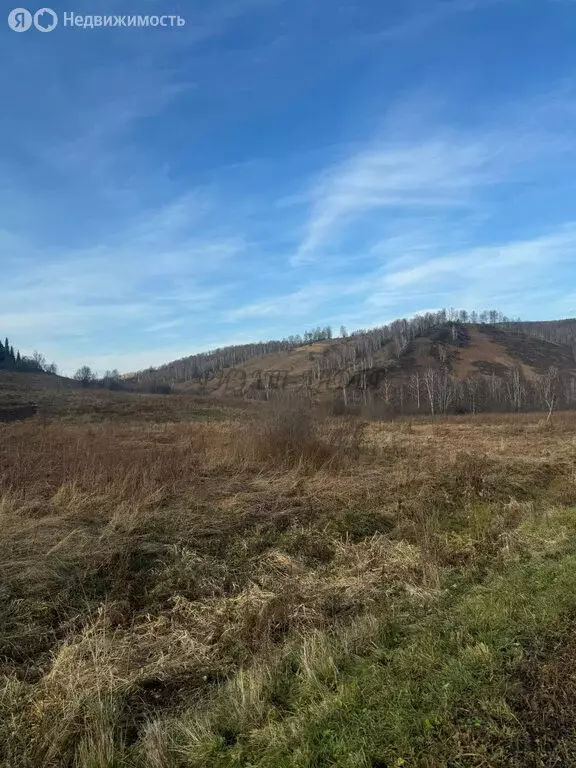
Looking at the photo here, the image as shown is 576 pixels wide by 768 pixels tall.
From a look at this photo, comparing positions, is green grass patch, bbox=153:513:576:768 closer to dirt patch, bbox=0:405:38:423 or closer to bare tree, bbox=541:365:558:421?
dirt patch, bbox=0:405:38:423

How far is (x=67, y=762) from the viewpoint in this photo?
11.1 ft

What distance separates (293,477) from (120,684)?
791 centimetres

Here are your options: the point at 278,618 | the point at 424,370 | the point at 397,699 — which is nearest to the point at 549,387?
the point at 424,370

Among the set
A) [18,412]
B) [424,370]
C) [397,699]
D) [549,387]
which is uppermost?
[424,370]

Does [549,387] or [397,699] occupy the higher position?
[549,387]

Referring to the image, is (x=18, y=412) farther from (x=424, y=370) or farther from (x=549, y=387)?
(x=424, y=370)

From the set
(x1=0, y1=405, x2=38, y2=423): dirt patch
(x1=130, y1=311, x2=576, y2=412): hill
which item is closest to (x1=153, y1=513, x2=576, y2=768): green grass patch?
(x1=0, y1=405, x2=38, y2=423): dirt patch

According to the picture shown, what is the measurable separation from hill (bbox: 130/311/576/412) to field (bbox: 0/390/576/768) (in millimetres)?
65864

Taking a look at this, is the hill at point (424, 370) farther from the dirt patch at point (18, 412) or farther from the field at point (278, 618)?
the field at point (278, 618)

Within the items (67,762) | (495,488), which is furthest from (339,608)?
(495,488)

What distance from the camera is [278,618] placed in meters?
5.39

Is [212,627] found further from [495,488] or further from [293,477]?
[495,488]

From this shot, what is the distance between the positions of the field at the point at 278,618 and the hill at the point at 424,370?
65.9m

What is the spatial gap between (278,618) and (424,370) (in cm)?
10654
